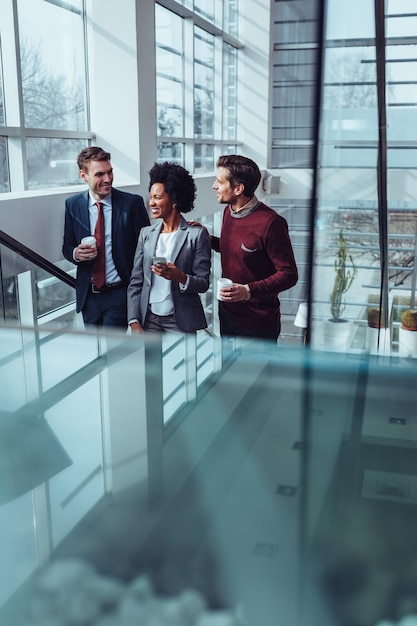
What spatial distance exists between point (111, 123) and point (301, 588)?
631cm

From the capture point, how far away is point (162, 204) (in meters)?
3.07

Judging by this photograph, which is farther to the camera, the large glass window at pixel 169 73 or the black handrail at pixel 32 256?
the large glass window at pixel 169 73

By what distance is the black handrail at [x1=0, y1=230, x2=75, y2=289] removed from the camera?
359 centimetres

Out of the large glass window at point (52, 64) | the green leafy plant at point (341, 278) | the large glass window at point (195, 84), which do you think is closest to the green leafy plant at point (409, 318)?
the green leafy plant at point (341, 278)

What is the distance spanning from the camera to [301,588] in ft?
1.86

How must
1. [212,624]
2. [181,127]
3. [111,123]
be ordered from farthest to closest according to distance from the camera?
1. [181,127]
2. [111,123]
3. [212,624]

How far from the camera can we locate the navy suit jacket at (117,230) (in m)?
3.46

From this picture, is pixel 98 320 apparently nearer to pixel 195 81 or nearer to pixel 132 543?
pixel 132 543

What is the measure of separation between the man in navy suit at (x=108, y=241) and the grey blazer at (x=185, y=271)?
1.31ft

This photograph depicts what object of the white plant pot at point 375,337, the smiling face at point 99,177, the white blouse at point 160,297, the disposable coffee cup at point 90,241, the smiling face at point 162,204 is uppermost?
the smiling face at point 99,177

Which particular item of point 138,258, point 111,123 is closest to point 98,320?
point 138,258

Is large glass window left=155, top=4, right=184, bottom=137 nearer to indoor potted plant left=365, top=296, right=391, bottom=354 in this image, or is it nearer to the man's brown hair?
the man's brown hair

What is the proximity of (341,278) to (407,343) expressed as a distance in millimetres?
827

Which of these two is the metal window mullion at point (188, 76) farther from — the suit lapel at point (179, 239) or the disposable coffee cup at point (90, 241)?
the suit lapel at point (179, 239)
